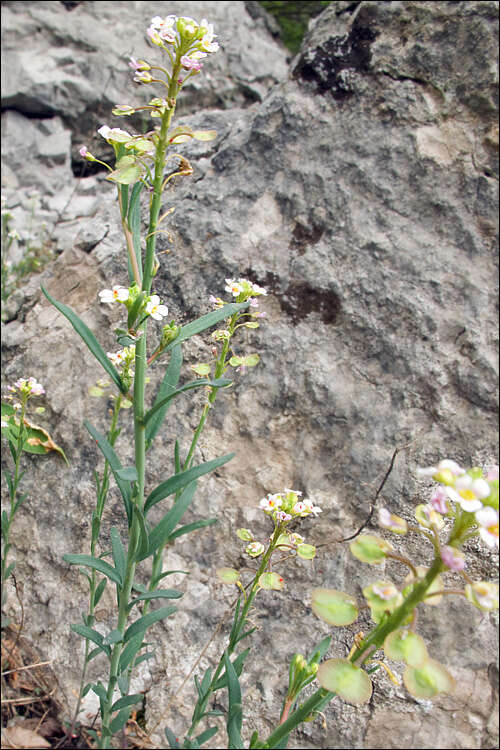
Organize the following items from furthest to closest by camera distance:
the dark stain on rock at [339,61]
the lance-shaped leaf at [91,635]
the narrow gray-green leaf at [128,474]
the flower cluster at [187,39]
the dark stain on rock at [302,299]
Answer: the dark stain on rock at [339,61], the dark stain on rock at [302,299], the lance-shaped leaf at [91,635], the narrow gray-green leaf at [128,474], the flower cluster at [187,39]

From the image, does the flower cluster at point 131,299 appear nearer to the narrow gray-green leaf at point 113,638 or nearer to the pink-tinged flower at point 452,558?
the pink-tinged flower at point 452,558

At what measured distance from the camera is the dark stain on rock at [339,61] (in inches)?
97.6

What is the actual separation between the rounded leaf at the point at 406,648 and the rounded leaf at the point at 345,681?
0.07 m

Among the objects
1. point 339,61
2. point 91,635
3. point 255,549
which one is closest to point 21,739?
point 91,635

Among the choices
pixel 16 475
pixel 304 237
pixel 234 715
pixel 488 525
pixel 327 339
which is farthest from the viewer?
pixel 304 237

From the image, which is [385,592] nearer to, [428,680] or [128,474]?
[428,680]

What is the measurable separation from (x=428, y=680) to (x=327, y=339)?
5.18ft

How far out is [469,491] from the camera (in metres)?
0.70

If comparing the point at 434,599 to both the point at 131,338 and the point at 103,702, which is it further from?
the point at 103,702

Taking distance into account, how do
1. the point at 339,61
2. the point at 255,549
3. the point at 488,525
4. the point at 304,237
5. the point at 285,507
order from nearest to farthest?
the point at 488,525 → the point at 285,507 → the point at 255,549 → the point at 304,237 → the point at 339,61

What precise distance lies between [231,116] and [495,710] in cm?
291

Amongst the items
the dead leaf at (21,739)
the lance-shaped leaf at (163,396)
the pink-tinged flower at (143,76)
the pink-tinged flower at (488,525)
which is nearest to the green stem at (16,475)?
the dead leaf at (21,739)

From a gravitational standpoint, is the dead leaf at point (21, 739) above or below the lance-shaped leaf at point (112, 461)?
below

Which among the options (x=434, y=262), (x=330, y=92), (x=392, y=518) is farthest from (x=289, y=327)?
(x=392, y=518)
